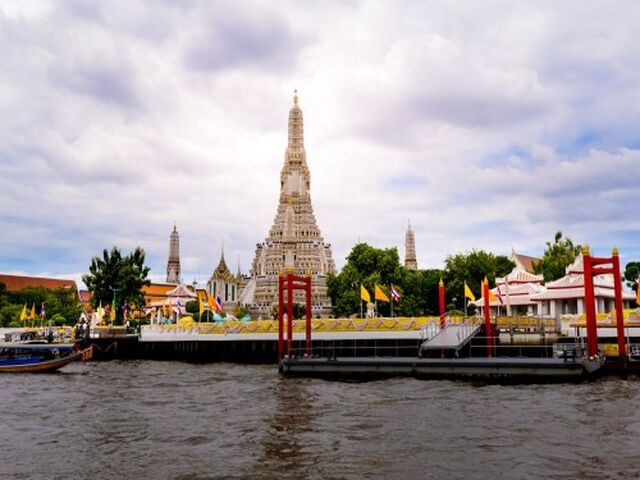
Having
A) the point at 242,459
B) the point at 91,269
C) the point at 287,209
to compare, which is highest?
Answer: the point at 287,209

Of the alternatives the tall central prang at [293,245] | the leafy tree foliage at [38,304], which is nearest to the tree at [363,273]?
the tall central prang at [293,245]

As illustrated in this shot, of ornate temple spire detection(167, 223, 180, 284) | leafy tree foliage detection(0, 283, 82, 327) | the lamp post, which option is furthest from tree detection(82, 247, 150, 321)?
ornate temple spire detection(167, 223, 180, 284)

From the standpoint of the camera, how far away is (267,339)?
5316 centimetres

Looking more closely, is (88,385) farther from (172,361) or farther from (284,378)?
(172,361)

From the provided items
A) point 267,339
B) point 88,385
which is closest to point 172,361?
point 267,339

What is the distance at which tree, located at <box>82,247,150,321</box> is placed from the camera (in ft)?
253

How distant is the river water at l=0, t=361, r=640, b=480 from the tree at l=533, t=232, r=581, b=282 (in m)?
43.6

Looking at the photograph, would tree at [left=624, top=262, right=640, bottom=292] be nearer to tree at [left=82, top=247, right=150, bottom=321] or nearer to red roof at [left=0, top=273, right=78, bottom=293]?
tree at [left=82, top=247, right=150, bottom=321]

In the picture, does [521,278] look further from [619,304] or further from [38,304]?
[38,304]

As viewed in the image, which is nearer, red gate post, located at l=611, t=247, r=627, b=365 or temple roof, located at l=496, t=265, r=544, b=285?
red gate post, located at l=611, t=247, r=627, b=365

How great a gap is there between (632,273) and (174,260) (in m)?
126

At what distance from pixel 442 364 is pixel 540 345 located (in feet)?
32.8

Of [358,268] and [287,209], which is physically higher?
[287,209]

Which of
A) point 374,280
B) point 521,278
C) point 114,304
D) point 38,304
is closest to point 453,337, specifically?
point 521,278
